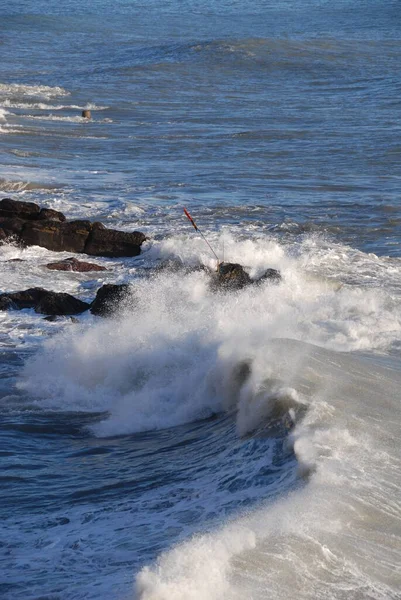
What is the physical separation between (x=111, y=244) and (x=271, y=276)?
10.1ft

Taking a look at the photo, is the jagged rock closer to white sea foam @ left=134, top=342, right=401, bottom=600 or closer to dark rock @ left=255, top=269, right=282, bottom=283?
dark rock @ left=255, top=269, right=282, bottom=283

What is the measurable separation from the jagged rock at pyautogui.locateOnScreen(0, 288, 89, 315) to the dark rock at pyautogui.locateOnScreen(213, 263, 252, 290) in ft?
6.22

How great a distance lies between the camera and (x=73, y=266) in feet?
49.4

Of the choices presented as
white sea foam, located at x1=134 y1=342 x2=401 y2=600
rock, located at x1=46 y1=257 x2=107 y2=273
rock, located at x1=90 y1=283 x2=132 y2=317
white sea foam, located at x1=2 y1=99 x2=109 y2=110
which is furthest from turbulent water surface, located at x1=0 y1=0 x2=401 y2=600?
white sea foam, located at x1=2 y1=99 x2=109 y2=110

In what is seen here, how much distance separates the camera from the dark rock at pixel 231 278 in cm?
1377

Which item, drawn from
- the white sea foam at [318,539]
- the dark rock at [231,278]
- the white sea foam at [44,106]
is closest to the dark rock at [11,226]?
the dark rock at [231,278]

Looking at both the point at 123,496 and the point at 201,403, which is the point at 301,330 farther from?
the point at 123,496

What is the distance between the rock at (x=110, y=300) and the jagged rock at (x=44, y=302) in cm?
23

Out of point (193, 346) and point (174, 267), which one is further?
point (174, 267)

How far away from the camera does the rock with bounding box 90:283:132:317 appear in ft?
41.4

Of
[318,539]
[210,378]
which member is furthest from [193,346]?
[318,539]

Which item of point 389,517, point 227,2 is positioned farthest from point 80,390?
point 227,2

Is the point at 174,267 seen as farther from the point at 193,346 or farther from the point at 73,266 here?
the point at 193,346

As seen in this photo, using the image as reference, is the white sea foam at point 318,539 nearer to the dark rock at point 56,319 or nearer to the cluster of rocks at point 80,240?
the dark rock at point 56,319
